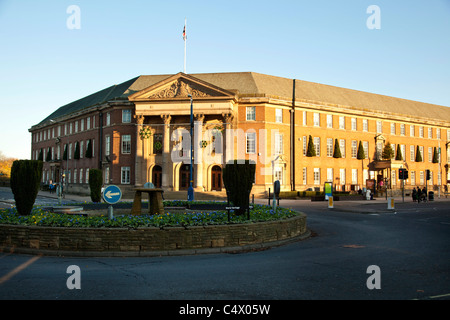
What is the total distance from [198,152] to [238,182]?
3557 centimetres

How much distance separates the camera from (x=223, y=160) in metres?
52.0

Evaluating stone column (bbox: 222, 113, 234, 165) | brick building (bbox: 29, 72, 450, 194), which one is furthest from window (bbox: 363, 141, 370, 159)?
stone column (bbox: 222, 113, 234, 165)

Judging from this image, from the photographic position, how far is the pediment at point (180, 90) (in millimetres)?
50719

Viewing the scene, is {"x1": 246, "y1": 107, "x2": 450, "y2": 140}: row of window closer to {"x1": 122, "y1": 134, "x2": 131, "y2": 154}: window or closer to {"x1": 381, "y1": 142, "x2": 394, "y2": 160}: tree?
{"x1": 381, "y1": 142, "x2": 394, "y2": 160}: tree

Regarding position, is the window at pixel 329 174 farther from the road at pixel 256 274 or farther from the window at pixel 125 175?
the road at pixel 256 274

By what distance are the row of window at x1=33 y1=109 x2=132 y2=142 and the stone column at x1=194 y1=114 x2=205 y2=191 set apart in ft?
38.5

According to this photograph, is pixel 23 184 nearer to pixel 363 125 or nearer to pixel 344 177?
pixel 344 177

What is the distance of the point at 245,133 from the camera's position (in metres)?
53.8

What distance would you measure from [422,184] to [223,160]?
40253mm

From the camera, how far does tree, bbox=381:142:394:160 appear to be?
207 feet

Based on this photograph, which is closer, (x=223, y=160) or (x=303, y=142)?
(x=223, y=160)

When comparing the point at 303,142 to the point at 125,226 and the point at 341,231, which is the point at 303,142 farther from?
the point at 125,226
